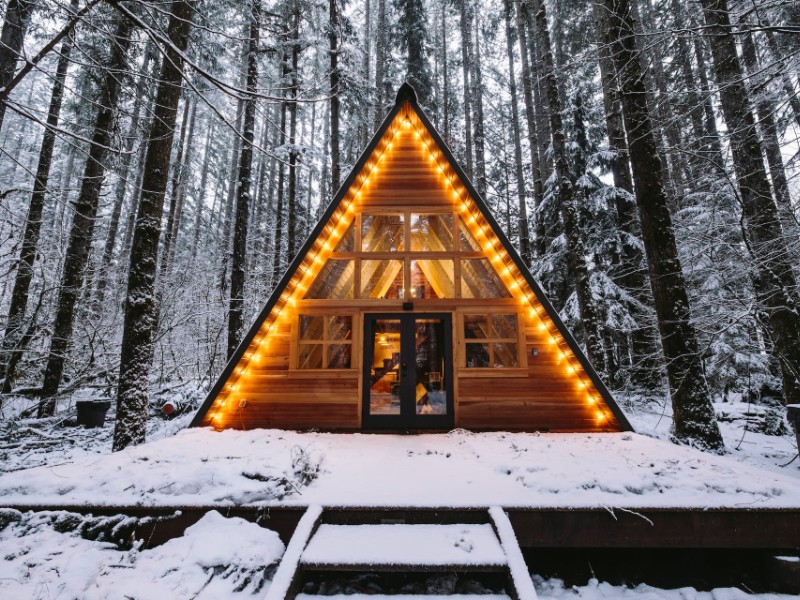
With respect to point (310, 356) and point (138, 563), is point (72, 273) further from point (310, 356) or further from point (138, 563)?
point (138, 563)

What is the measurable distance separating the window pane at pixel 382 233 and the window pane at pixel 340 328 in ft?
4.32

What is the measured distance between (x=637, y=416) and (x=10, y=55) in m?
12.6

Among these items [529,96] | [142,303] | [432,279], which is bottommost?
[142,303]

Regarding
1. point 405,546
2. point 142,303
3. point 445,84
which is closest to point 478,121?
point 445,84

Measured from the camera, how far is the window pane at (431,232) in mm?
6316

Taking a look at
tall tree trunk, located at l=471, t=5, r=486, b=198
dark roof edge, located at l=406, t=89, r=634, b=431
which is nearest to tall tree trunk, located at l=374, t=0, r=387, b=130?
tall tree trunk, located at l=471, t=5, r=486, b=198

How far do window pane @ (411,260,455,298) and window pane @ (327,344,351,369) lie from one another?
1.48m

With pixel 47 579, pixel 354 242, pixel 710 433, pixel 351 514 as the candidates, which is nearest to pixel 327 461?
pixel 351 514

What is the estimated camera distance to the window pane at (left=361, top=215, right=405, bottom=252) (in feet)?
20.6

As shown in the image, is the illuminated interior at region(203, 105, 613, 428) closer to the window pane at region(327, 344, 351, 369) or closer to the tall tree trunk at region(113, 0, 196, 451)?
the window pane at region(327, 344, 351, 369)

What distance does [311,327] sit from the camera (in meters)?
5.95

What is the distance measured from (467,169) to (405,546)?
15.1 metres

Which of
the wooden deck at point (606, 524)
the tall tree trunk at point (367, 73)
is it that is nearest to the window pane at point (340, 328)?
the wooden deck at point (606, 524)

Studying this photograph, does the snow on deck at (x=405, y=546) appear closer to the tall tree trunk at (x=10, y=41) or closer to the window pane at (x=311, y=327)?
the window pane at (x=311, y=327)
